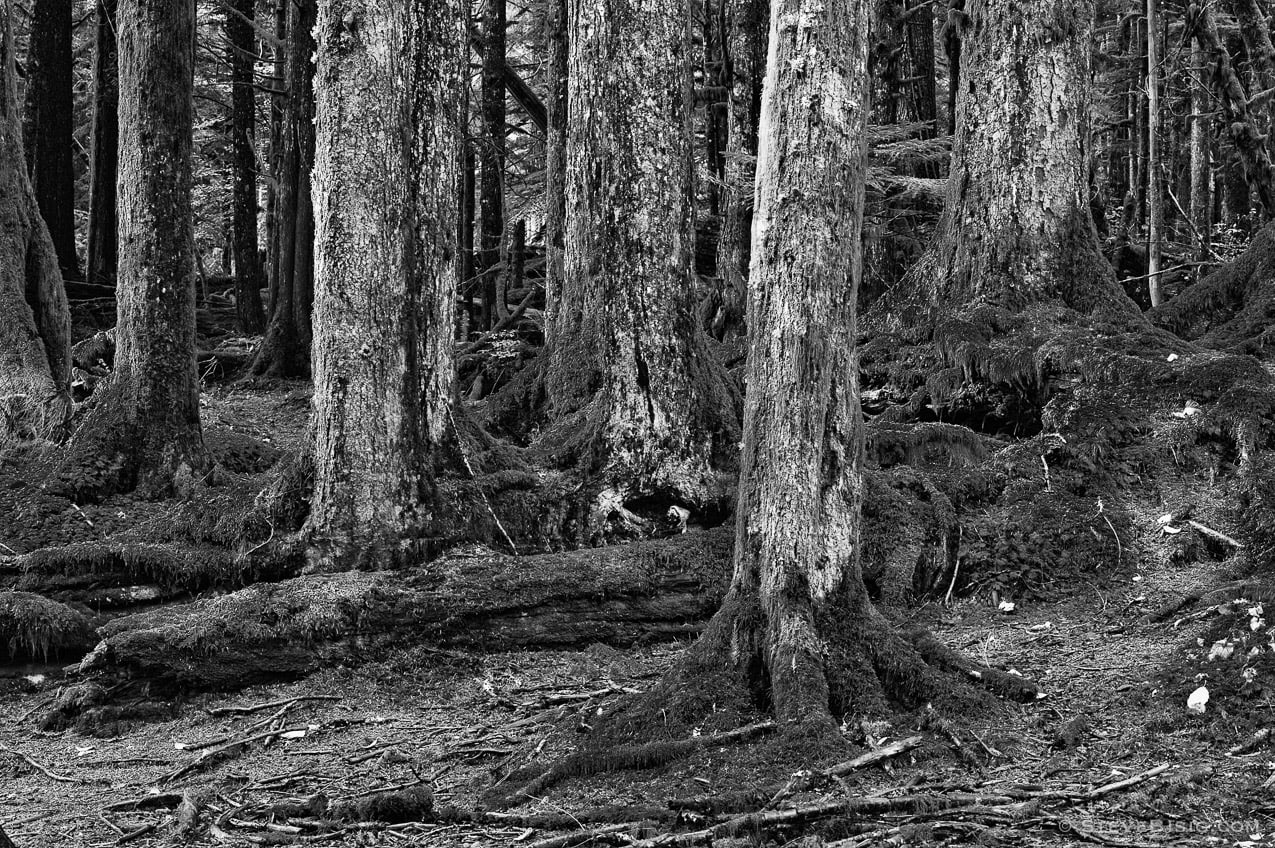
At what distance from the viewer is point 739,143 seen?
15352 mm

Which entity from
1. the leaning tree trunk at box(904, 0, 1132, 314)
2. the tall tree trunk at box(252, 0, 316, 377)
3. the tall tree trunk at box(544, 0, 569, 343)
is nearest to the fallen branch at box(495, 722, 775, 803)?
the leaning tree trunk at box(904, 0, 1132, 314)

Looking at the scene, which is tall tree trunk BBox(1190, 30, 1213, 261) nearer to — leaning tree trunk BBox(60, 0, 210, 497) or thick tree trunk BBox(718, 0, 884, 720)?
thick tree trunk BBox(718, 0, 884, 720)

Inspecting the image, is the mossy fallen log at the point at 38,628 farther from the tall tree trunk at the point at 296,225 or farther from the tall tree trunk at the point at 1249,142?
the tall tree trunk at the point at 1249,142

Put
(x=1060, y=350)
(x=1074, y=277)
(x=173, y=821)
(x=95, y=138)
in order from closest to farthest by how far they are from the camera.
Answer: (x=173, y=821) < (x=1060, y=350) < (x=1074, y=277) < (x=95, y=138)

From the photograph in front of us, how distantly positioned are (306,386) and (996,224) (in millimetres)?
11088

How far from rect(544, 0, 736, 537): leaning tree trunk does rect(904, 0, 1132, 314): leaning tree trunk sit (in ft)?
8.30

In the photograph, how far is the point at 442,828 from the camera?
4.91m

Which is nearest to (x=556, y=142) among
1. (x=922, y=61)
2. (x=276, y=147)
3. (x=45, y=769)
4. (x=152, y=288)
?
(x=922, y=61)

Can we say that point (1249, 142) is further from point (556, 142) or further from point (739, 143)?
point (556, 142)

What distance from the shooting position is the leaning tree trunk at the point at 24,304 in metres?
11.8

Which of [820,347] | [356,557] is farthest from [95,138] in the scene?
[820,347]

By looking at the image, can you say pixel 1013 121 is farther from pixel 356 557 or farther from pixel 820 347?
pixel 356 557

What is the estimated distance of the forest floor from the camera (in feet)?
15.0

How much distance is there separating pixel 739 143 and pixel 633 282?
21.7ft
